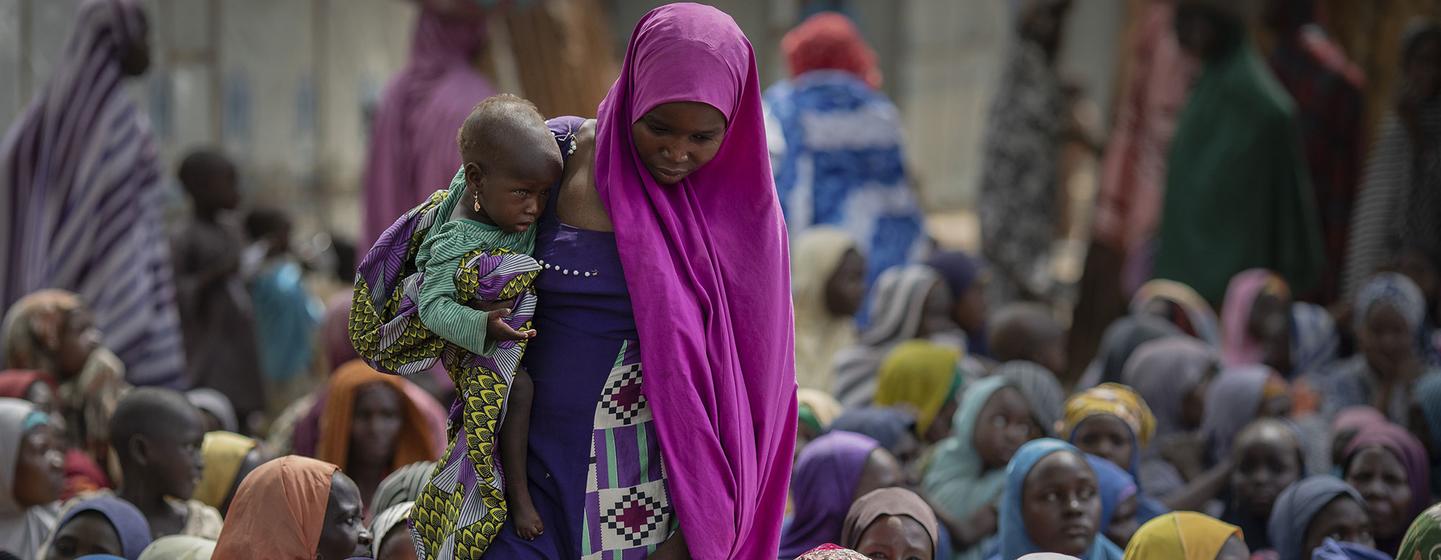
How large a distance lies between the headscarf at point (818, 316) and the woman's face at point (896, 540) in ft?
10.6

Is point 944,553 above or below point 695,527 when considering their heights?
below

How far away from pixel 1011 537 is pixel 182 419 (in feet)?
7.59

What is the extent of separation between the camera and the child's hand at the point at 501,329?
3.42 m

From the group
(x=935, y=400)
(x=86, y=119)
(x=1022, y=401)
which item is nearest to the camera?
(x=1022, y=401)

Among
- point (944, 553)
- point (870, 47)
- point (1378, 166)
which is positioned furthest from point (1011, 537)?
point (870, 47)

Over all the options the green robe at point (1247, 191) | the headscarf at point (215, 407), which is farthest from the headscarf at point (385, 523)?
the green robe at point (1247, 191)

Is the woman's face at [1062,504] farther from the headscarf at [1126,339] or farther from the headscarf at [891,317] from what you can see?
the headscarf at [1126,339]

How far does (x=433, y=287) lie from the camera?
11.5ft

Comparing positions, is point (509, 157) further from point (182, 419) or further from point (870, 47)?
point (870, 47)

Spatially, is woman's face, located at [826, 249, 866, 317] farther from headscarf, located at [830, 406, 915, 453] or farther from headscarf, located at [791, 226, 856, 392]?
headscarf, located at [830, 406, 915, 453]

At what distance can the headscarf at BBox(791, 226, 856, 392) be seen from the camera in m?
7.89

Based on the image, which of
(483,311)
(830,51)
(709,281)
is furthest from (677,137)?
(830,51)

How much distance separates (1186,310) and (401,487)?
15.7ft

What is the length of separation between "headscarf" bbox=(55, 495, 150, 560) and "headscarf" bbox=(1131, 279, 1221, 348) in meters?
5.00
